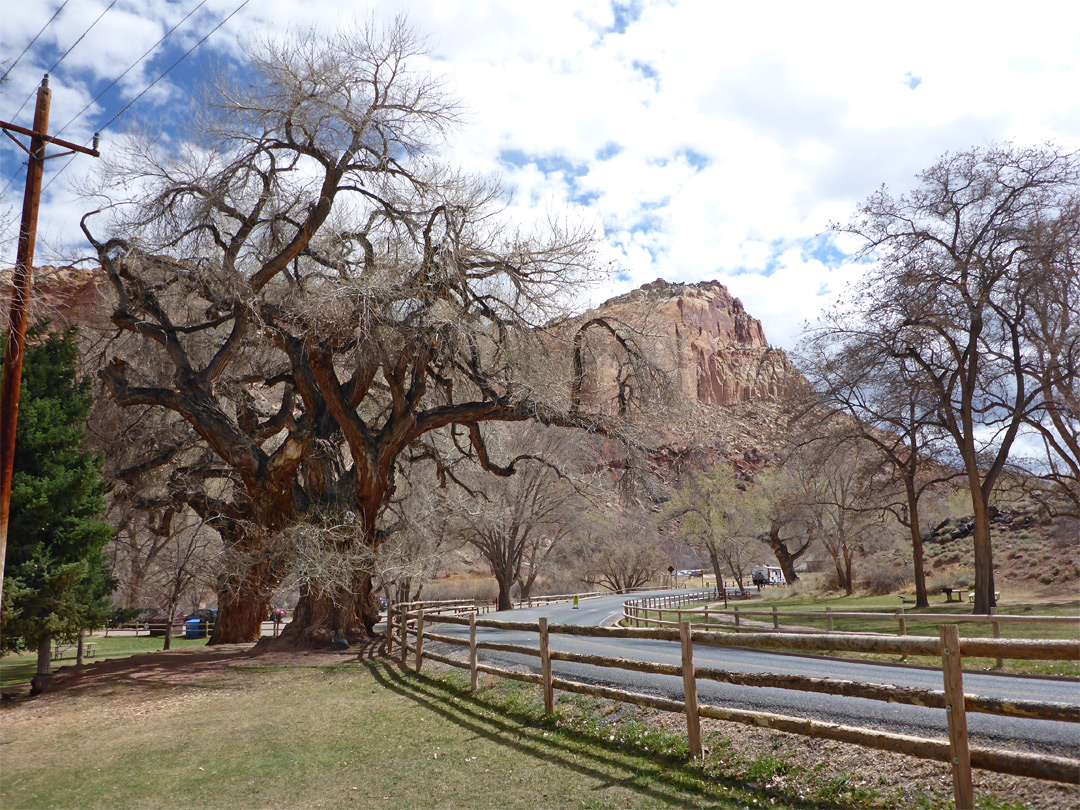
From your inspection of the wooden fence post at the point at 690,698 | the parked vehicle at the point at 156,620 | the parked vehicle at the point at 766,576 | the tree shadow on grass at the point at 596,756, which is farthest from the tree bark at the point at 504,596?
Answer: the wooden fence post at the point at 690,698

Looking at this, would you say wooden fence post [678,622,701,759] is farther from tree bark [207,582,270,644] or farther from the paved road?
tree bark [207,582,270,644]

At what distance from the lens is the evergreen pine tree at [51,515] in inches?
467

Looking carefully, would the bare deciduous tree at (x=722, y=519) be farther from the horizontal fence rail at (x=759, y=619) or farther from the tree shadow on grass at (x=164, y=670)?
the tree shadow on grass at (x=164, y=670)

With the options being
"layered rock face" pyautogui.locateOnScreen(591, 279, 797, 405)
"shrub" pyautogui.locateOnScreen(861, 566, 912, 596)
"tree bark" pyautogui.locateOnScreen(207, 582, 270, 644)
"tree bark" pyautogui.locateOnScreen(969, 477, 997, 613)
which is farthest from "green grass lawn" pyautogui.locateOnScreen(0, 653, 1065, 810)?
"shrub" pyautogui.locateOnScreen(861, 566, 912, 596)

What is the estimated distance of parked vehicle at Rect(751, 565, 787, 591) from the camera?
2564 inches

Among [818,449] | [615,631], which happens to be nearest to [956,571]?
[818,449]

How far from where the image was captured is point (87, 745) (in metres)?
9.12

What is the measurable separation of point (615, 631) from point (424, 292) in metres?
9.69

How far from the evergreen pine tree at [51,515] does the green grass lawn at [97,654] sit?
581 centimetres

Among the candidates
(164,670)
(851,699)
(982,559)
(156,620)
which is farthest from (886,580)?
(156,620)

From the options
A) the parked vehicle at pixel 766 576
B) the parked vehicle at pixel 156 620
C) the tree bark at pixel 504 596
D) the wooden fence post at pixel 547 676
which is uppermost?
the wooden fence post at pixel 547 676

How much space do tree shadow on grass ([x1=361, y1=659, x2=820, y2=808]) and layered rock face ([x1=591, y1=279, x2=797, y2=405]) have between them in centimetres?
889

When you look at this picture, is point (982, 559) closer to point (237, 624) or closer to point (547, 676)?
point (547, 676)

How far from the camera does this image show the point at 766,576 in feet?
229
